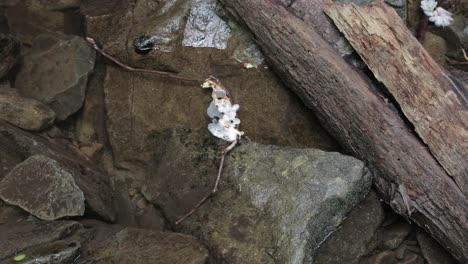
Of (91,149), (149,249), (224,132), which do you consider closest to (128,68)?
(91,149)

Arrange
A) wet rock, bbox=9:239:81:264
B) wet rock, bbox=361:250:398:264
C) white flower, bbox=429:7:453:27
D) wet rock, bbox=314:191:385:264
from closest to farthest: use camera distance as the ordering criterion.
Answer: wet rock, bbox=9:239:81:264 → wet rock, bbox=314:191:385:264 → wet rock, bbox=361:250:398:264 → white flower, bbox=429:7:453:27

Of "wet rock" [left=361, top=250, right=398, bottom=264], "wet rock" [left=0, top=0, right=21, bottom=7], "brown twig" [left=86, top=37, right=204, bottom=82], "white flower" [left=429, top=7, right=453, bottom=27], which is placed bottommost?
"wet rock" [left=0, top=0, right=21, bottom=7]

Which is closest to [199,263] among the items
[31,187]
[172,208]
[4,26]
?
[172,208]

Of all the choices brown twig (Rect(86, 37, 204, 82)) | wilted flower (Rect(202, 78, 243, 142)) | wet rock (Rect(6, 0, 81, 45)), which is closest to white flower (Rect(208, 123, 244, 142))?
wilted flower (Rect(202, 78, 243, 142))

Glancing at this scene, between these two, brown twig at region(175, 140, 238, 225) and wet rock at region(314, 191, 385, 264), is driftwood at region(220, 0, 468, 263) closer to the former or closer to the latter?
wet rock at region(314, 191, 385, 264)

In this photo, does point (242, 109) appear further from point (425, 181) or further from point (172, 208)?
point (425, 181)

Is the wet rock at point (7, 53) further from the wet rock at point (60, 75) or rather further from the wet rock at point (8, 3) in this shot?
the wet rock at point (8, 3)

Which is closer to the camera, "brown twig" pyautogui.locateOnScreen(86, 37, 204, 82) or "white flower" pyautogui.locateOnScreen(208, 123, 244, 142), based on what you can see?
"white flower" pyautogui.locateOnScreen(208, 123, 244, 142)
